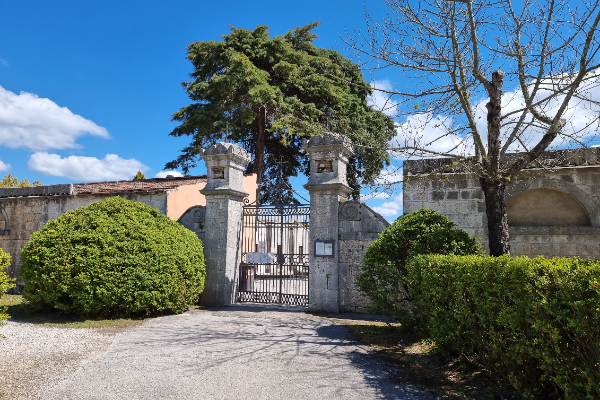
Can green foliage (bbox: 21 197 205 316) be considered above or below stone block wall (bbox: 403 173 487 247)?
below

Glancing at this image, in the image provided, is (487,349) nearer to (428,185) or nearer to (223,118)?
(428,185)

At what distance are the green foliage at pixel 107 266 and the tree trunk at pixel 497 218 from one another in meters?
5.71

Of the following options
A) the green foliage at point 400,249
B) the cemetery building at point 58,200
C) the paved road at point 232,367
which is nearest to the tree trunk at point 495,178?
the green foliage at point 400,249

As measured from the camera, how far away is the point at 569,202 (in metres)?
8.52

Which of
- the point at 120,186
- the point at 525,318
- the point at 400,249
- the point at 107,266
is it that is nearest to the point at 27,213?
the point at 120,186

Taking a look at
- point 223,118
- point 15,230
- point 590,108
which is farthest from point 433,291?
point 223,118

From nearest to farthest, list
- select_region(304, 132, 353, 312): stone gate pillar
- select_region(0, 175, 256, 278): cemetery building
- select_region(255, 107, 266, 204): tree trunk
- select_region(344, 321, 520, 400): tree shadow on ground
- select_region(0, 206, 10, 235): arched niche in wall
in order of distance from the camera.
A: select_region(344, 321, 520, 400): tree shadow on ground < select_region(304, 132, 353, 312): stone gate pillar < select_region(0, 175, 256, 278): cemetery building < select_region(0, 206, 10, 235): arched niche in wall < select_region(255, 107, 266, 204): tree trunk

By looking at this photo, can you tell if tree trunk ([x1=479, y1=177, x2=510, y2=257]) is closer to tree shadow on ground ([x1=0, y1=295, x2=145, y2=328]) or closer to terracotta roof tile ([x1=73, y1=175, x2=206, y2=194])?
tree shadow on ground ([x1=0, y1=295, x2=145, y2=328])

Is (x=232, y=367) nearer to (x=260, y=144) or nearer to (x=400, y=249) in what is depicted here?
(x=400, y=249)

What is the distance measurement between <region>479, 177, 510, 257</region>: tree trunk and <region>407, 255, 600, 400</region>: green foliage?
1.35 m

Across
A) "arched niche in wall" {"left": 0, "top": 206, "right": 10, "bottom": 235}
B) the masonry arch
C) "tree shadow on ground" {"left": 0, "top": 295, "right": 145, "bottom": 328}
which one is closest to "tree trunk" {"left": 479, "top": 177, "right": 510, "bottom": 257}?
the masonry arch

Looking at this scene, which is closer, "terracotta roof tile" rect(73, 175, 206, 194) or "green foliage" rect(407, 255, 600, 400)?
"green foliage" rect(407, 255, 600, 400)

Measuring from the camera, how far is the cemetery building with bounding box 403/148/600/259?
829cm

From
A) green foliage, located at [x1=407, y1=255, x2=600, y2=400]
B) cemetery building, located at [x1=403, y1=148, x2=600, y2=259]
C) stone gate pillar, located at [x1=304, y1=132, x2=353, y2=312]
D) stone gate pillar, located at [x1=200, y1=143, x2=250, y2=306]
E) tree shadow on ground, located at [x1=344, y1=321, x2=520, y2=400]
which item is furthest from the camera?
stone gate pillar, located at [x1=200, y1=143, x2=250, y2=306]
